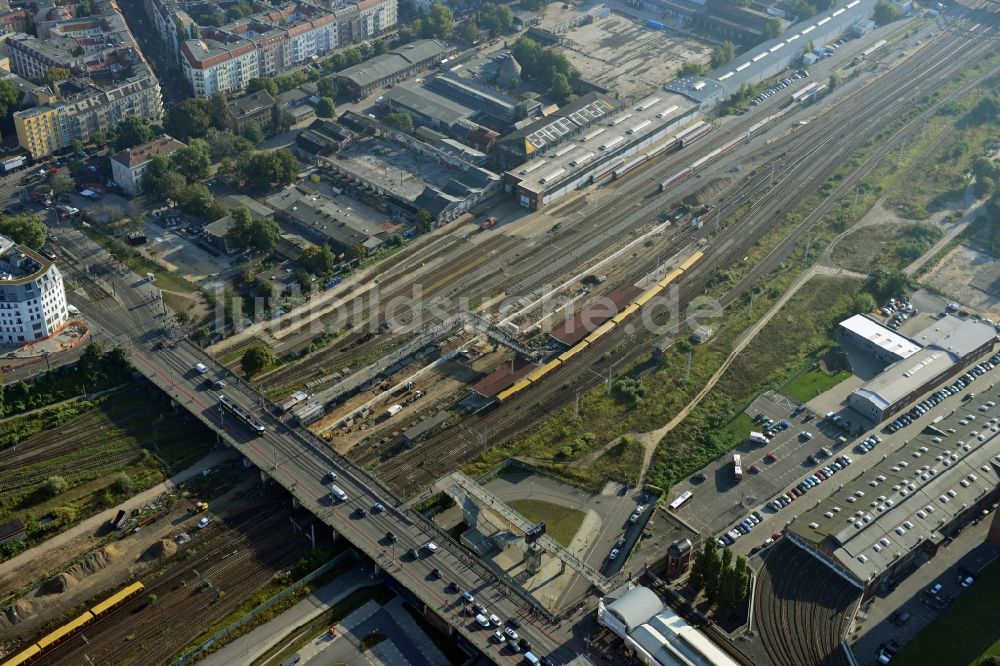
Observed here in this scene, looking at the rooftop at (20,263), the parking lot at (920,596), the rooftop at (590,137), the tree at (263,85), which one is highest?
the rooftop at (20,263)

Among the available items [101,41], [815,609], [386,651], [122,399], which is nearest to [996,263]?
[815,609]

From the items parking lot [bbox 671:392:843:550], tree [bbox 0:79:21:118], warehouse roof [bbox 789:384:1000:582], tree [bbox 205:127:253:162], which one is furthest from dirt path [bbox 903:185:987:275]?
tree [bbox 0:79:21:118]

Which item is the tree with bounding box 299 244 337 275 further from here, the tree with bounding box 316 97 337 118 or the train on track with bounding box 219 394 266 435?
the tree with bounding box 316 97 337 118

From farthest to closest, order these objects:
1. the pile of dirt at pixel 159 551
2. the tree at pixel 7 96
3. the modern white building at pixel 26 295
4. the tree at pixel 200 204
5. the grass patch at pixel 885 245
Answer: the tree at pixel 7 96 → the grass patch at pixel 885 245 → the tree at pixel 200 204 → the modern white building at pixel 26 295 → the pile of dirt at pixel 159 551

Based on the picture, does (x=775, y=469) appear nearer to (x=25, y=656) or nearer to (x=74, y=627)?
(x=74, y=627)

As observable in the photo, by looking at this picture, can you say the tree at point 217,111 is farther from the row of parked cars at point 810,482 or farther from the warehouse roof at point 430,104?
the row of parked cars at point 810,482

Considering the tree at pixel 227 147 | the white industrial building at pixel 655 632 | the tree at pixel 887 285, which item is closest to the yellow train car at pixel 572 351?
the white industrial building at pixel 655 632

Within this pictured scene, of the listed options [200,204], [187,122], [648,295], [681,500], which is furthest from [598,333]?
[187,122]
